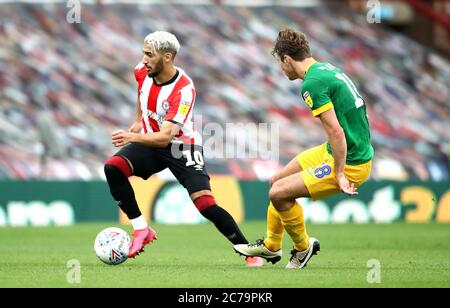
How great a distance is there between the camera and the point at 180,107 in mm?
9352

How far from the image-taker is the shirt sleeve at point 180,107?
9344mm

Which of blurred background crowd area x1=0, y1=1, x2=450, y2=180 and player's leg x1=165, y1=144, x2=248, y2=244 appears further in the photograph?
blurred background crowd area x1=0, y1=1, x2=450, y2=180

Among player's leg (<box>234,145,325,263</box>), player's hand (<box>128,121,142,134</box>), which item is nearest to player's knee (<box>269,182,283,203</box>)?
player's leg (<box>234,145,325,263</box>)

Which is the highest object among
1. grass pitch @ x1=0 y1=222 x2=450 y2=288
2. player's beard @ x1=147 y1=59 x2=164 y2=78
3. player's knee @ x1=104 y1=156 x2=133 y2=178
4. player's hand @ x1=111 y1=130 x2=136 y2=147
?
player's beard @ x1=147 y1=59 x2=164 y2=78

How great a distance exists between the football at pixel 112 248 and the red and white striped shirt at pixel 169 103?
105 cm

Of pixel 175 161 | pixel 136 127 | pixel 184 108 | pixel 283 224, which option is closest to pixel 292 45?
pixel 184 108

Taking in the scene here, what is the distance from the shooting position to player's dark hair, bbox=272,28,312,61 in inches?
343

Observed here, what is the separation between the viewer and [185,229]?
50.5 ft

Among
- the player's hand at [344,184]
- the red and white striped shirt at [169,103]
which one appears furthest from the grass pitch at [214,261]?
A: the red and white striped shirt at [169,103]

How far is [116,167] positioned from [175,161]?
55 centimetres

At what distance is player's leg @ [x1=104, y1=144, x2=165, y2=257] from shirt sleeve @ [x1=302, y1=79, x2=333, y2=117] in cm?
179

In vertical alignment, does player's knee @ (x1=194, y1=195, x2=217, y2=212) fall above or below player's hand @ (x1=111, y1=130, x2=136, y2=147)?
below

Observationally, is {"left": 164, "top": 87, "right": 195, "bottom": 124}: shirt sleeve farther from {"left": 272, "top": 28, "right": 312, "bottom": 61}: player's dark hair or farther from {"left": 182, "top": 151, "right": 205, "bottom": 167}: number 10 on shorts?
{"left": 272, "top": 28, "right": 312, "bottom": 61}: player's dark hair
